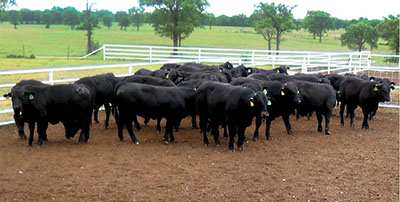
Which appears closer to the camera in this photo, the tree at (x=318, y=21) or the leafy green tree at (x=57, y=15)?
the tree at (x=318, y=21)

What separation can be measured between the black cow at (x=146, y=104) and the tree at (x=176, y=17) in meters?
32.0

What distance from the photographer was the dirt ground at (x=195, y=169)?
22.1ft

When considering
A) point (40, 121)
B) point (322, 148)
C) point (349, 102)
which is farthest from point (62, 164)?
point (349, 102)

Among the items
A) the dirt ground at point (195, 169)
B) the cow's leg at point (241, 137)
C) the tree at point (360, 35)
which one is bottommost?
the dirt ground at point (195, 169)

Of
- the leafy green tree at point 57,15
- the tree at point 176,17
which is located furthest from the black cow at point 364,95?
the leafy green tree at point 57,15

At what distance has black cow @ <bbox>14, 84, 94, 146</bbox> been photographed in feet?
29.6

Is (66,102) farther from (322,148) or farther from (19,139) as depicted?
(322,148)

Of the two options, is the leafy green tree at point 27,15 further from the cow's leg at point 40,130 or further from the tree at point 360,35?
the cow's leg at point 40,130

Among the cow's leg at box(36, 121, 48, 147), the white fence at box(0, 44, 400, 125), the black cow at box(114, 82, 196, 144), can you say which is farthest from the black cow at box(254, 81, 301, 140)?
the white fence at box(0, 44, 400, 125)

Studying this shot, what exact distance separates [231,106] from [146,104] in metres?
1.81

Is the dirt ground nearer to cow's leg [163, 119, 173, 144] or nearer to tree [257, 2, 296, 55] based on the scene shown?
cow's leg [163, 119, 173, 144]

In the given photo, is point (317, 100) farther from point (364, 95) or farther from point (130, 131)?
point (130, 131)

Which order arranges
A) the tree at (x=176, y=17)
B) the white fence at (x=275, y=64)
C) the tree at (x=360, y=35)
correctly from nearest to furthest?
1. the white fence at (x=275, y=64)
2. the tree at (x=176, y=17)
3. the tree at (x=360, y=35)

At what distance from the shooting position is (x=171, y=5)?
42.1 m
